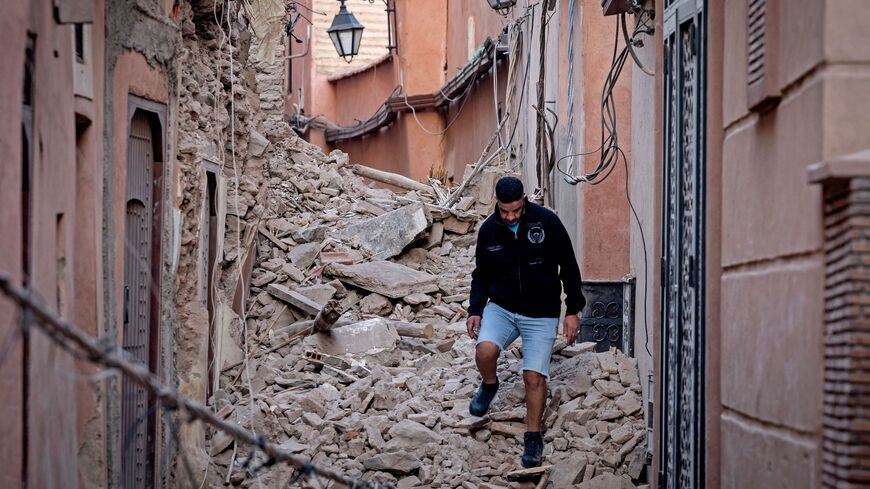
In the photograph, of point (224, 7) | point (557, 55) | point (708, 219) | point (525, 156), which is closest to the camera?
point (708, 219)

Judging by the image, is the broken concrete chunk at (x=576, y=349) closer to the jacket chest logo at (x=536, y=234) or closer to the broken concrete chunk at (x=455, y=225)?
the jacket chest logo at (x=536, y=234)

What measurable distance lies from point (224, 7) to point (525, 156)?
667 cm

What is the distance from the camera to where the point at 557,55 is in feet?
38.7

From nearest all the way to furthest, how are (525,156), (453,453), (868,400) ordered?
(868,400)
(453,453)
(525,156)

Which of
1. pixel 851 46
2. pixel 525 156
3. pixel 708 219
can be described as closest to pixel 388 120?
pixel 525 156

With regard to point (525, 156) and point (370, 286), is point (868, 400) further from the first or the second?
point (525, 156)

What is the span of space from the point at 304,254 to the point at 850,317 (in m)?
9.41

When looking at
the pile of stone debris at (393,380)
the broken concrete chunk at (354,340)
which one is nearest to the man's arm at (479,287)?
the pile of stone debris at (393,380)

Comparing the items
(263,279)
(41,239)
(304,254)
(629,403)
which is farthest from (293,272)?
(41,239)

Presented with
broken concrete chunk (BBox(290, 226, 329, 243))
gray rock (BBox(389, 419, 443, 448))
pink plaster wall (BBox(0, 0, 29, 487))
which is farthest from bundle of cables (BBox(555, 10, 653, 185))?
pink plaster wall (BBox(0, 0, 29, 487))

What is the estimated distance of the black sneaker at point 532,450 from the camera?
786 centimetres

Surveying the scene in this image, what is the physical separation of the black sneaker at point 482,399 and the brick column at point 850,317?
449 cm

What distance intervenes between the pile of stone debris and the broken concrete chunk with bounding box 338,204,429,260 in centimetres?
1

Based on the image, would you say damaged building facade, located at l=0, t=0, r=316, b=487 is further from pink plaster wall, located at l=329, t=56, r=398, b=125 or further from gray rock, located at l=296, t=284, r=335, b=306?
pink plaster wall, located at l=329, t=56, r=398, b=125
